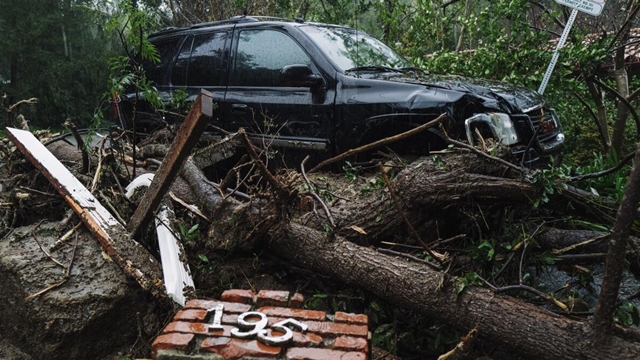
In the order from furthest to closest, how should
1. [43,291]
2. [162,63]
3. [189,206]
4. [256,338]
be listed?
[162,63] < [189,206] < [43,291] < [256,338]

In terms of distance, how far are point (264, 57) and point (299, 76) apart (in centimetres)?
85

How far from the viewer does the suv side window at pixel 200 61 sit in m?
5.75

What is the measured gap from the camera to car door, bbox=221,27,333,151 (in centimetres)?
471

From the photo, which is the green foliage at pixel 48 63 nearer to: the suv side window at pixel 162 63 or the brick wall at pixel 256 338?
the suv side window at pixel 162 63

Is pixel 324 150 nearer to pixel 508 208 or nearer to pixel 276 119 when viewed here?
pixel 276 119

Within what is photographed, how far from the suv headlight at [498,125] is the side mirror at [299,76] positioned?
1.46 meters

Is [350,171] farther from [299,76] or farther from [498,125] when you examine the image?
[498,125]

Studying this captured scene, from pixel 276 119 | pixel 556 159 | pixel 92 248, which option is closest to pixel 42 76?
pixel 276 119

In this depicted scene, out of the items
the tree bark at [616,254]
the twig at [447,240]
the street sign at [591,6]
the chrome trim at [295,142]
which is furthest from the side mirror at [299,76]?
the tree bark at [616,254]

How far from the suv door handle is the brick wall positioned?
3.37m

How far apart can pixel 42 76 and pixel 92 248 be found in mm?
13411

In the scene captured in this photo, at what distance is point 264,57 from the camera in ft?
17.5

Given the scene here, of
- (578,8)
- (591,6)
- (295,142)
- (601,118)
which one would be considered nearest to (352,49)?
(295,142)

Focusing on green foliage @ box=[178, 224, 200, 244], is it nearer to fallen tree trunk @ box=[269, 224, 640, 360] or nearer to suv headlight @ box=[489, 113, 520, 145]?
fallen tree trunk @ box=[269, 224, 640, 360]
